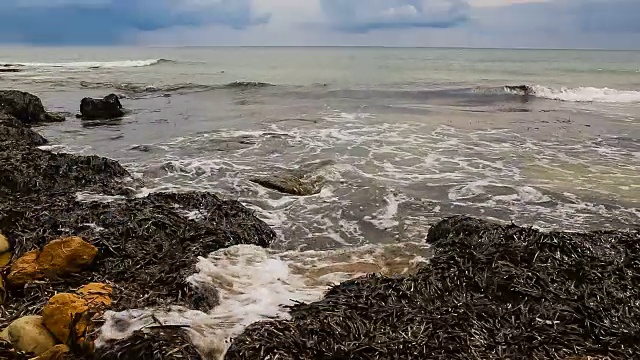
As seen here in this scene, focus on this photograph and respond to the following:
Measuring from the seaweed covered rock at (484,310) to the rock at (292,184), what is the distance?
353 cm

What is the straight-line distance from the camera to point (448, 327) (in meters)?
3.65

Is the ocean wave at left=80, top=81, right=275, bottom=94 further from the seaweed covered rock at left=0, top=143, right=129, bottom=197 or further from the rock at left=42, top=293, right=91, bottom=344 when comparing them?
the rock at left=42, top=293, right=91, bottom=344

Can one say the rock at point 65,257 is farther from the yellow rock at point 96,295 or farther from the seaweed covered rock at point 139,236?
the yellow rock at point 96,295

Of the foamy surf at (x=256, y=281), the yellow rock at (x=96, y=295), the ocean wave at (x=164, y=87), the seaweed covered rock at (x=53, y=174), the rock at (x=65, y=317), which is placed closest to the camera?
the rock at (x=65, y=317)

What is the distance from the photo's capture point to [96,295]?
3.81 m

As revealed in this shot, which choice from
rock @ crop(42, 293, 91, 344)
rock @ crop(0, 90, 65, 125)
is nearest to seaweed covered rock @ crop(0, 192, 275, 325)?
rock @ crop(42, 293, 91, 344)

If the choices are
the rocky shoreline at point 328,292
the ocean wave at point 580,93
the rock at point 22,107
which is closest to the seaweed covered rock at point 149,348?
the rocky shoreline at point 328,292

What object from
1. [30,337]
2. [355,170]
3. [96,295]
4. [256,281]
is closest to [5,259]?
[96,295]

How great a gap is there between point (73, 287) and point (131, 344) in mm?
1361

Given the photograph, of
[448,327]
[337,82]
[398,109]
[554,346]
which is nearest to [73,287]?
[448,327]

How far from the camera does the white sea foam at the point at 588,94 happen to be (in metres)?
24.2

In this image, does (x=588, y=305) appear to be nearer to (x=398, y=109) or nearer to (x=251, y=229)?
(x=251, y=229)

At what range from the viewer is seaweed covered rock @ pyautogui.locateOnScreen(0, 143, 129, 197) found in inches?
279

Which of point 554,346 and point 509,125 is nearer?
point 554,346
